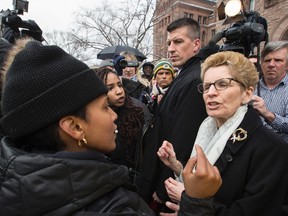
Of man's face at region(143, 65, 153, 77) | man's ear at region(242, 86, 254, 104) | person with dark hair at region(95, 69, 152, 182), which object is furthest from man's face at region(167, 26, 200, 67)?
man's face at region(143, 65, 153, 77)

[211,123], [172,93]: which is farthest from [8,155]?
[172,93]

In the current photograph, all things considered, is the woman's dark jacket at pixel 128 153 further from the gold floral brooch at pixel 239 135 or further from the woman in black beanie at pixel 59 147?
the woman in black beanie at pixel 59 147

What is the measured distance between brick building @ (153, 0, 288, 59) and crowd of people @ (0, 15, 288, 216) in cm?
129

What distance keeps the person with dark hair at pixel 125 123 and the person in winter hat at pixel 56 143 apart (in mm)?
1282

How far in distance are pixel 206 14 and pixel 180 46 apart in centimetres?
3257

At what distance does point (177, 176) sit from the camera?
183cm

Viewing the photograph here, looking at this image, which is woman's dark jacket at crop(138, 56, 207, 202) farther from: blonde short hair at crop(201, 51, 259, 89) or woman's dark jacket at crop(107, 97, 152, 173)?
blonde short hair at crop(201, 51, 259, 89)

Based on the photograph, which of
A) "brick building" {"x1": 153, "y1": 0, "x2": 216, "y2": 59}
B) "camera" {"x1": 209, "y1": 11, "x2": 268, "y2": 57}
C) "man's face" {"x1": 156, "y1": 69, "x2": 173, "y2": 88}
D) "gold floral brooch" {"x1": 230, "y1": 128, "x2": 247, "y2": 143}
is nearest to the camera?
"gold floral brooch" {"x1": 230, "y1": 128, "x2": 247, "y2": 143}

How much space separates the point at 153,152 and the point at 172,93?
539 mm

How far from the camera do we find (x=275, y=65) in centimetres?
257

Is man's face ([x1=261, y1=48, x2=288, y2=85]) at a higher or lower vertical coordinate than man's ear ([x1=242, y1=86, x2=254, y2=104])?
higher

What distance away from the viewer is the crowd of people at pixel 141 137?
85 cm

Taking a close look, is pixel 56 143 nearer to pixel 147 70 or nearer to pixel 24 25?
pixel 24 25

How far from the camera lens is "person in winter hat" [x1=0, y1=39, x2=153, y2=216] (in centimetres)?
83
